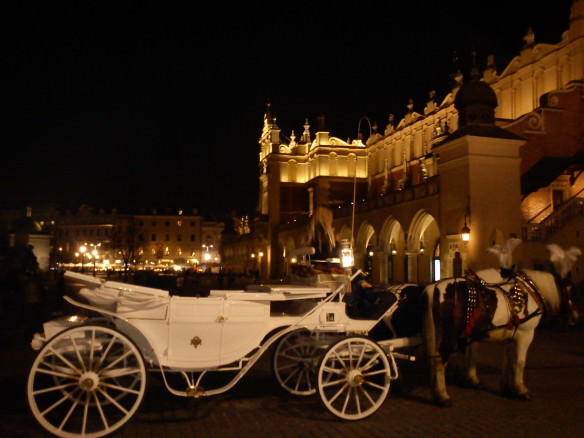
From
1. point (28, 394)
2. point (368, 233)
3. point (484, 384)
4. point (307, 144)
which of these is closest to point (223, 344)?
point (28, 394)

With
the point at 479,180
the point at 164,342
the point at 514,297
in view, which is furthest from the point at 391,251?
the point at 164,342

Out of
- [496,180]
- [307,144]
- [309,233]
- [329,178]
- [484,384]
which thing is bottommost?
[484,384]

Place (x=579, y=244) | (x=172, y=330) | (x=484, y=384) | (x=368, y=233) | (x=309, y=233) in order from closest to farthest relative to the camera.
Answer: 1. (x=172, y=330)
2. (x=484, y=384)
3. (x=309, y=233)
4. (x=579, y=244)
5. (x=368, y=233)

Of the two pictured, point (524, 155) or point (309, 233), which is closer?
point (309, 233)

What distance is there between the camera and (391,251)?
34406mm

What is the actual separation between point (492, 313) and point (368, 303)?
152 cm

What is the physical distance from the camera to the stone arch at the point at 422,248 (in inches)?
1160

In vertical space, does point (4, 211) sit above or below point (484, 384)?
above

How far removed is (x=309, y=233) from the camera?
30.8ft

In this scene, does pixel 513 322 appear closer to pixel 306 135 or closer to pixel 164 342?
pixel 164 342

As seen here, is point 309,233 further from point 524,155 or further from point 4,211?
point 4,211

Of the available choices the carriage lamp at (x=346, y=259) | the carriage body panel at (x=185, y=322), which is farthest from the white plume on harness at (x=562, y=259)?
the carriage body panel at (x=185, y=322)

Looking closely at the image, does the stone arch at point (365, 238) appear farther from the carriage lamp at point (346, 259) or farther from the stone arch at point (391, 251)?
the carriage lamp at point (346, 259)

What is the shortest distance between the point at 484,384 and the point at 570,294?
1.73m
